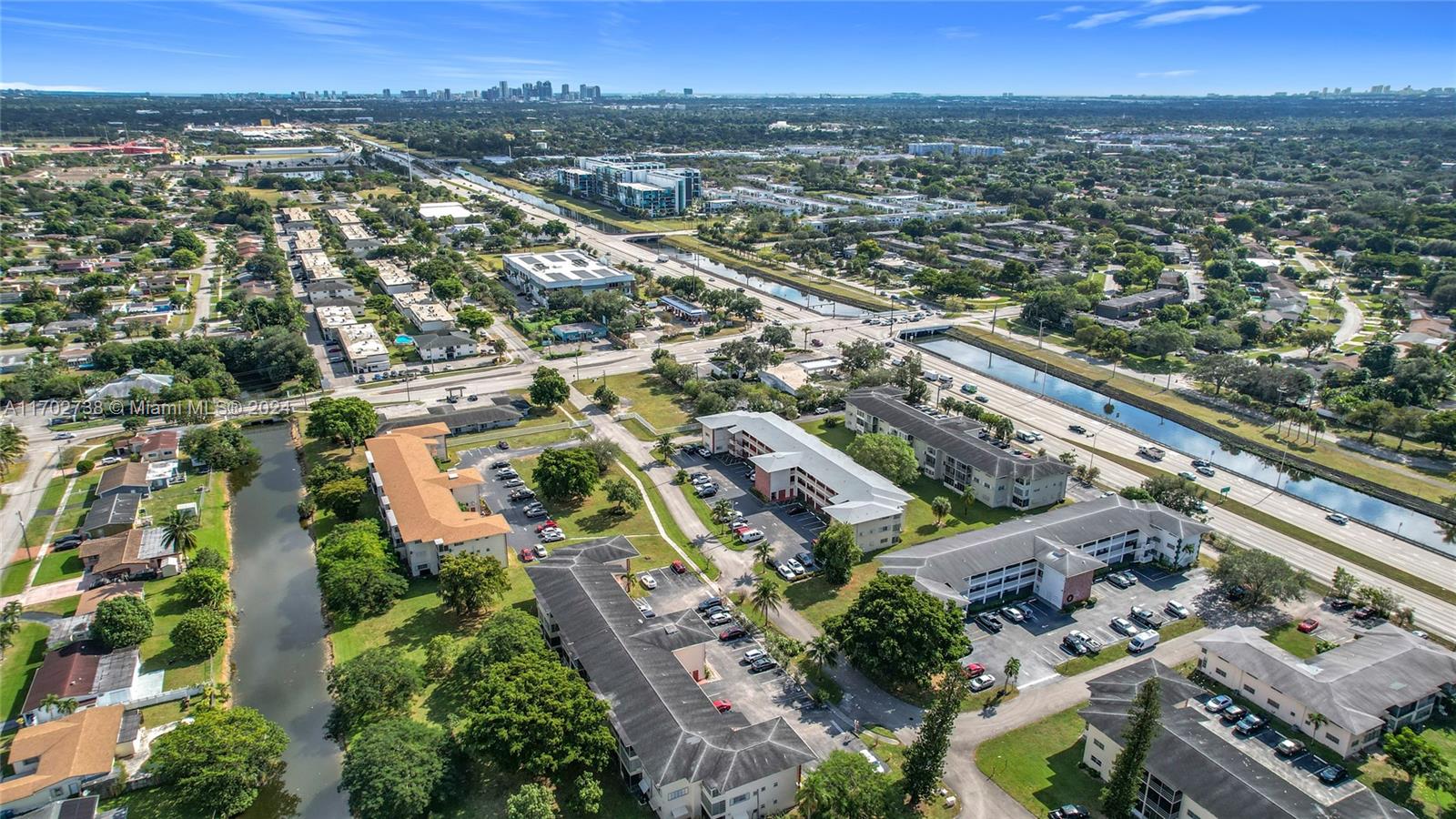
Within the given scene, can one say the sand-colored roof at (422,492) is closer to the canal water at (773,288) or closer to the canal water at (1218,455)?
the canal water at (1218,455)

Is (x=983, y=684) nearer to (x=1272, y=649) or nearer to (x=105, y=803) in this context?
(x=1272, y=649)

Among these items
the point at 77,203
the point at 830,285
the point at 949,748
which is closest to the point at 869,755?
the point at 949,748

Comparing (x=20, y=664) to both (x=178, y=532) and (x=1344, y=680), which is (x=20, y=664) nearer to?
(x=178, y=532)

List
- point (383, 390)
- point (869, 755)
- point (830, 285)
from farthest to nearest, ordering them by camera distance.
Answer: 1. point (830, 285)
2. point (383, 390)
3. point (869, 755)

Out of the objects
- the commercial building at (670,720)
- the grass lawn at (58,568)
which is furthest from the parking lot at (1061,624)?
the grass lawn at (58,568)

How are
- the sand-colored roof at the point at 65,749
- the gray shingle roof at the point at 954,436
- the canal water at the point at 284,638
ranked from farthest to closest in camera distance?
the gray shingle roof at the point at 954,436 < the canal water at the point at 284,638 < the sand-colored roof at the point at 65,749

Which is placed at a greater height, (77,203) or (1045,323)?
(77,203)

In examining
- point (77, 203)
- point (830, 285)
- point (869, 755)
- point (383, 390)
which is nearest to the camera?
point (869, 755)

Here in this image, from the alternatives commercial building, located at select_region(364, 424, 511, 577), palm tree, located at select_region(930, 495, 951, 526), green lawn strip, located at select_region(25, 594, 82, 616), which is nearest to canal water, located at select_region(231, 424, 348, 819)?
commercial building, located at select_region(364, 424, 511, 577)
